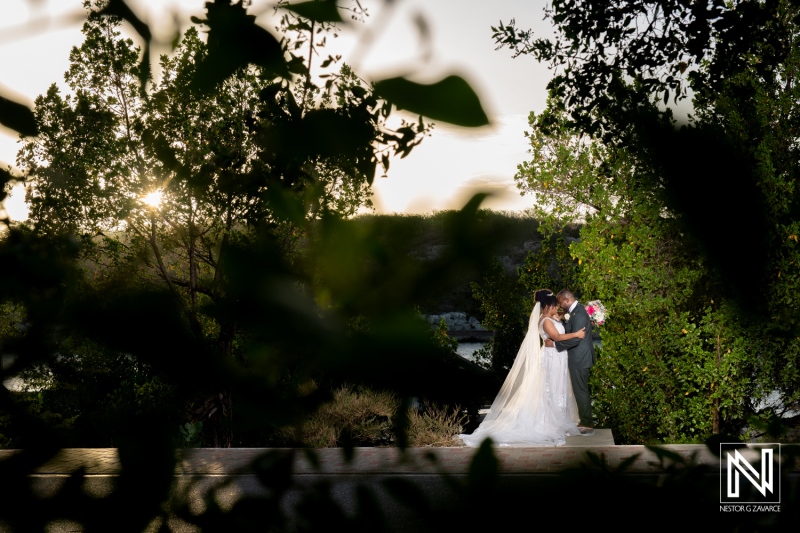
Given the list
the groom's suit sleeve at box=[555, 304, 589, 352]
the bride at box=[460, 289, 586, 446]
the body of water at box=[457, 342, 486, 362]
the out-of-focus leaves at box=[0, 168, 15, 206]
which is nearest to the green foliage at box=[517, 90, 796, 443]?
the groom's suit sleeve at box=[555, 304, 589, 352]

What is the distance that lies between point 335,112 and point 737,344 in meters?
6.65

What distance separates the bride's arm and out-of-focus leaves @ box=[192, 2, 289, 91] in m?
7.72

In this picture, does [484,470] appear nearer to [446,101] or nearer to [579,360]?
[446,101]

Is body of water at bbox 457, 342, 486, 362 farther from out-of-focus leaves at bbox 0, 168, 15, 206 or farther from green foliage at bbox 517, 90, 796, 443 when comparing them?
green foliage at bbox 517, 90, 796, 443

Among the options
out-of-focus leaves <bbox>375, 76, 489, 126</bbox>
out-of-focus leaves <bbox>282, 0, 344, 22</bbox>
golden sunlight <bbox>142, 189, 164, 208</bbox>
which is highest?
out-of-focus leaves <bbox>282, 0, 344, 22</bbox>

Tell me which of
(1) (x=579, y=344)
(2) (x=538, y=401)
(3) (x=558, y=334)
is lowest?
(2) (x=538, y=401)

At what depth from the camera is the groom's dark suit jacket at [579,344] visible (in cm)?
782

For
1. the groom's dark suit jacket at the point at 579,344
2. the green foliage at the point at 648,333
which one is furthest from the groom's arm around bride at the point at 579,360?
the green foliage at the point at 648,333

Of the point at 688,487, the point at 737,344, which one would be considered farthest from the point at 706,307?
the point at 688,487

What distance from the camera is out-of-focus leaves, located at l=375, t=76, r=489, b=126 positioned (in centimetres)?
32

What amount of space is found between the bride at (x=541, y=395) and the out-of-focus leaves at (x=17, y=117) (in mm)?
7630

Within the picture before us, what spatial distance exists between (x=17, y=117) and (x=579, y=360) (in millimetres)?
7988

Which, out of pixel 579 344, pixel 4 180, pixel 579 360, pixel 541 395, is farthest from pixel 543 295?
pixel 4 180

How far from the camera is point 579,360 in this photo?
8141 mm
